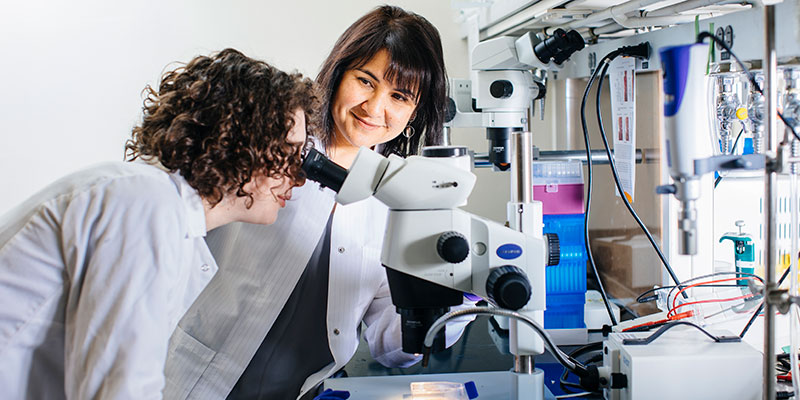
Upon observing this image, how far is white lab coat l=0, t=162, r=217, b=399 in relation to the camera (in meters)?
0.78

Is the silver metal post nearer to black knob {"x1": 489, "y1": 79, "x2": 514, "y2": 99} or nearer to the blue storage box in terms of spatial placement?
the blue storage box

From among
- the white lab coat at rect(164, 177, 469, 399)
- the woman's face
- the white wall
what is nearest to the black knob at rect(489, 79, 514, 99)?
the woman's face

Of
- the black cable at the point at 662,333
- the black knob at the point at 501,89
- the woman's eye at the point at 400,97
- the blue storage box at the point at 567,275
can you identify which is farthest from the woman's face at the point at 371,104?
the black cable at the point at 662,333

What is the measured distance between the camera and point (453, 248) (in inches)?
34.3

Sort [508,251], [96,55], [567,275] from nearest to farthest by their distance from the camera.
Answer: [508,251], [567,275], [96,55]

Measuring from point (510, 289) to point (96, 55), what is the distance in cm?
207

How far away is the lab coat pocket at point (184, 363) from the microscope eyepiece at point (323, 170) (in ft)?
1.96

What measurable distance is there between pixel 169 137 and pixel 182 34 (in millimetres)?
1575

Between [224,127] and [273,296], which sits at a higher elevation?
[224,127]

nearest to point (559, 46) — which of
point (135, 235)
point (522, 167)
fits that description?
point (522, 167)

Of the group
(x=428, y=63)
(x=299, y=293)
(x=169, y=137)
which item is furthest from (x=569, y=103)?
(x=169, y=137)

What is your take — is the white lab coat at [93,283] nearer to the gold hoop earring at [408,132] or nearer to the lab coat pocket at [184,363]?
the lab coat pocket at [184,363]

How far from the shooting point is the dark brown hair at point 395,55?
1.44m

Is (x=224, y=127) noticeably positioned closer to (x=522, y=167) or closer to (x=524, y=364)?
(x=522, y=167)
